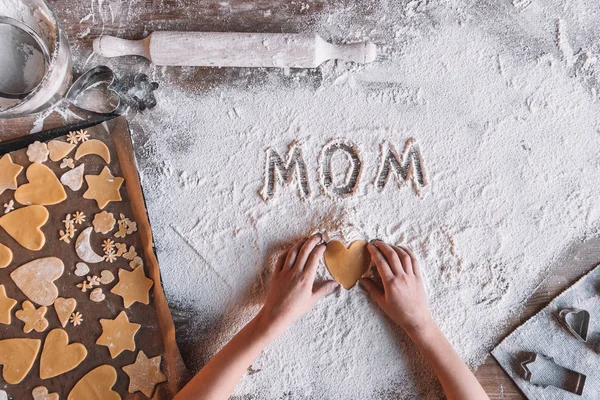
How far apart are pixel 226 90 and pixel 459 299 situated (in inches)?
24.6

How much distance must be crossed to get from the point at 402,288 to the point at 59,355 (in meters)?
0.66

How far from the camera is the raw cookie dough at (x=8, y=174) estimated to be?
2.66 feet

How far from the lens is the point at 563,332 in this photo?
847mm

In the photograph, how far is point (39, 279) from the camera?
2.66 ft

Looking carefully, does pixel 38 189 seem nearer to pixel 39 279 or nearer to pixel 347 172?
pixel 39 279

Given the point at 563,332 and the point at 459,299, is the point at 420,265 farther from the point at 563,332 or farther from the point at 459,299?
the point at 563,332

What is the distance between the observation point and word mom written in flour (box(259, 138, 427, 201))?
2.82 feet

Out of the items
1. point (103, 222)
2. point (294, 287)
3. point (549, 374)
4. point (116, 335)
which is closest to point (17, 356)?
point (116, 335)

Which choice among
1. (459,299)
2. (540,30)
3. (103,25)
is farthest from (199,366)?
(540,30)

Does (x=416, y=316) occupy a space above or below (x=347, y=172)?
below

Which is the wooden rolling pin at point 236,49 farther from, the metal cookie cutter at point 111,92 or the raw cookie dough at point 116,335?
the raw cookie dough at point 116,335

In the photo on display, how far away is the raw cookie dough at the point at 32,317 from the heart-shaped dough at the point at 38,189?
192mm

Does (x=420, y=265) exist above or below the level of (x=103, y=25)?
below

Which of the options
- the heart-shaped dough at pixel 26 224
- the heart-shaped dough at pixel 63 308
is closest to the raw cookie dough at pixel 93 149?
the heart-shaped dough at pixel 26 224
